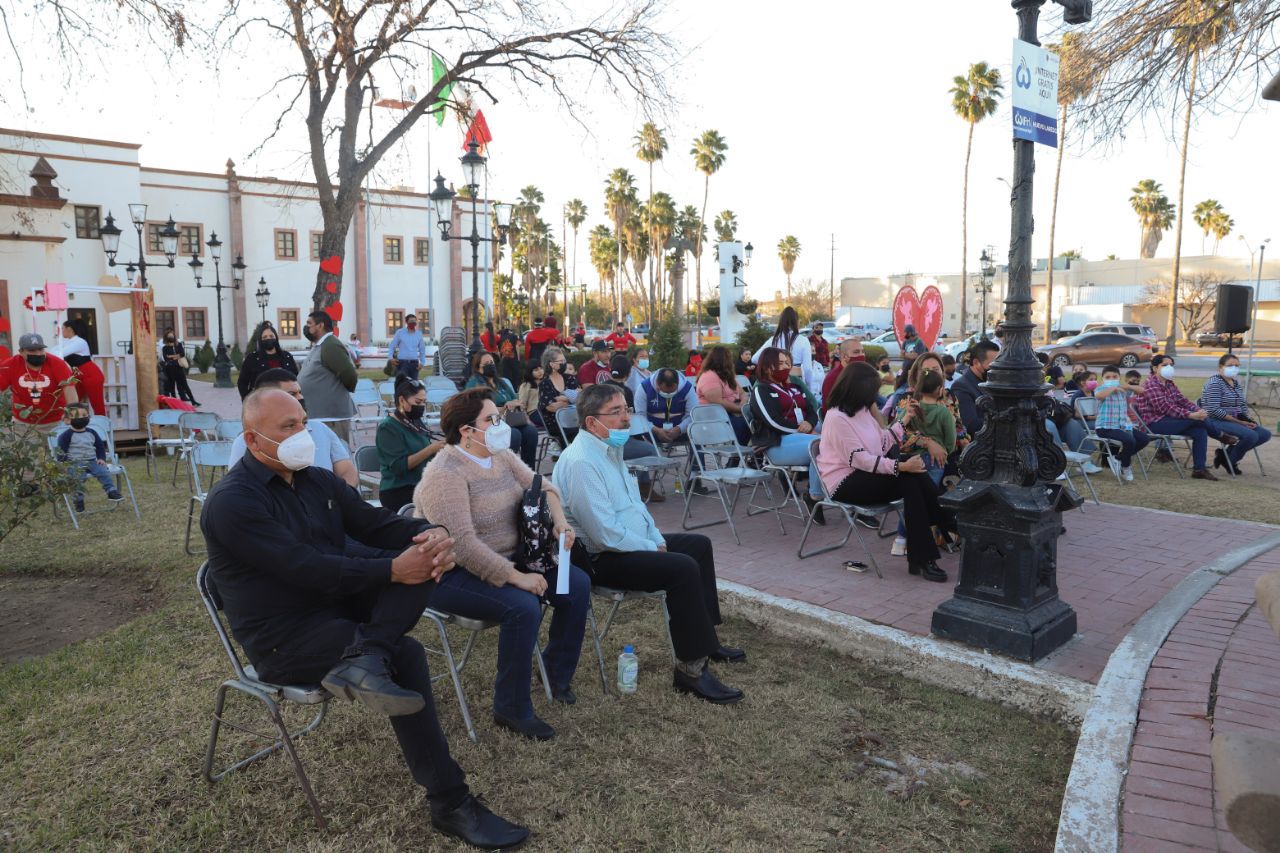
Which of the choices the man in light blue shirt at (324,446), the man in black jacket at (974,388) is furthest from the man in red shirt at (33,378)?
the man in black jacket at (974,388)

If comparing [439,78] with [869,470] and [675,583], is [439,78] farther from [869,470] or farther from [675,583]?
[675,583]

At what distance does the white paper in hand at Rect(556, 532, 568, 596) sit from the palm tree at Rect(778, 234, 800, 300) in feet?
248

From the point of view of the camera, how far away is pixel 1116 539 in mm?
6500

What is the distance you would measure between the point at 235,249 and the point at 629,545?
4148 centimetres

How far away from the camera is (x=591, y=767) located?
333cm

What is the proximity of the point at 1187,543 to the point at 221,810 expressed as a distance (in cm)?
655

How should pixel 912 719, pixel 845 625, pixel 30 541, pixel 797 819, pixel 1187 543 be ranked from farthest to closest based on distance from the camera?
pixel 30 541 < pixel 1187 543 < pixel 845 625 < pixel 912 719 < pixel 797 819

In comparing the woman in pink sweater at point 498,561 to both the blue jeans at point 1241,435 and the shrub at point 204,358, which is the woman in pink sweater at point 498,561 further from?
the shrub at point 204,358

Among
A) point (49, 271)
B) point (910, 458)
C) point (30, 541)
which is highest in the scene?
point (49, 271)

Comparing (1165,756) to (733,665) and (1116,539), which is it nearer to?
(733,665)

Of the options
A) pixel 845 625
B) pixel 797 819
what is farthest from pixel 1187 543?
pixel 797 819

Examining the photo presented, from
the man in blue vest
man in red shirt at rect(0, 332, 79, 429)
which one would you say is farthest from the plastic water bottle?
man in red shirt at rect(0, 332, 79, 429)

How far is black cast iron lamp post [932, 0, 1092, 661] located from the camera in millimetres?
4160

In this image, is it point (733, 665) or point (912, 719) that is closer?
point (912, 719)
